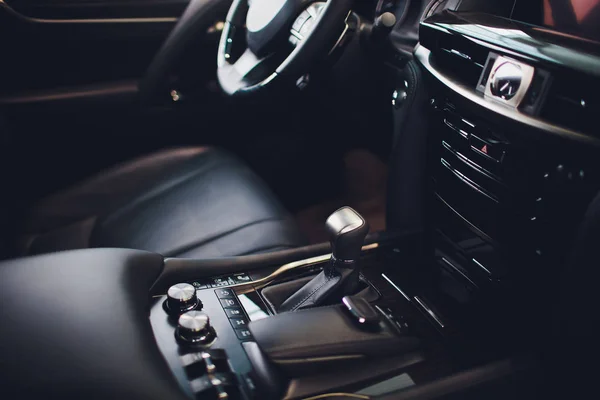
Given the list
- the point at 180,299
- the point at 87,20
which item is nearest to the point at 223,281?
the point at 180,299

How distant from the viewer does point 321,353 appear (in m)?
0.74

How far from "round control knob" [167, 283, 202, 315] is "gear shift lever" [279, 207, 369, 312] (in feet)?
0.52

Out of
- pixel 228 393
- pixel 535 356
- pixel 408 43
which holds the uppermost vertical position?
pixel 408 43

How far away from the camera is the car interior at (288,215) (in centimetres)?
69

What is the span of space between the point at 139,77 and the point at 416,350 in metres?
1.11

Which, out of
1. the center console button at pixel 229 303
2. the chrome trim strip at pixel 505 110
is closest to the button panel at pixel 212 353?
the center console button at pixel 229 303

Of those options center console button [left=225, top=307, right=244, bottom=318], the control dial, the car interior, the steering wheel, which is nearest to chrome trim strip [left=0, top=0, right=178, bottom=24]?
the car interior

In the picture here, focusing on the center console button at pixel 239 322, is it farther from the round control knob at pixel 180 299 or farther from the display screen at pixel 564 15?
the display screen at pixel 564 15

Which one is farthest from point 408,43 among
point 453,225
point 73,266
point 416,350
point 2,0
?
point 2,0

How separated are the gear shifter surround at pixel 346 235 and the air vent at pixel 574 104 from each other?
12.2 inches

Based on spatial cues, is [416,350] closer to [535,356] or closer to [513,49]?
[535,356]

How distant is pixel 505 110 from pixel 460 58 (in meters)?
0.14

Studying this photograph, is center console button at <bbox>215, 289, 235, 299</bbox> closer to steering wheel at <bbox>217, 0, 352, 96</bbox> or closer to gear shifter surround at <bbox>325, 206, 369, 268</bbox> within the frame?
gear shifter surround at <bbox>325, 206, 369, 268</bbox>

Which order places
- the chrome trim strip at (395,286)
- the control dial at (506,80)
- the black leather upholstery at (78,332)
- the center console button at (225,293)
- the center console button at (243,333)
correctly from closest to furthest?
the black leather upholstery at (78,332) → the control dial at (506,80) → the center console button at (243,333) → the center console button at (225,293) → the chrome trim strip at (395,286)
